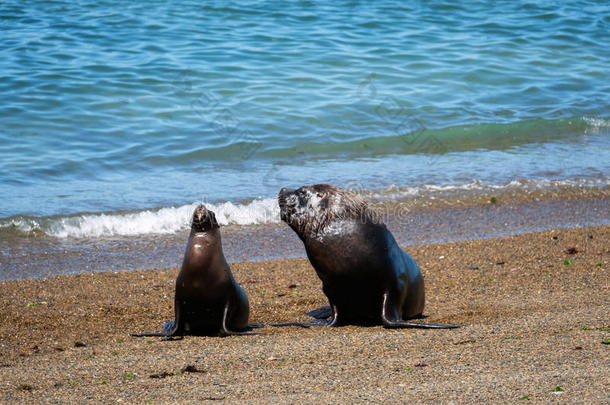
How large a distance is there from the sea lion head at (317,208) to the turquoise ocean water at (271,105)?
4.28 m

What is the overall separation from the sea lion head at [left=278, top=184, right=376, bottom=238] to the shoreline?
2876 mm

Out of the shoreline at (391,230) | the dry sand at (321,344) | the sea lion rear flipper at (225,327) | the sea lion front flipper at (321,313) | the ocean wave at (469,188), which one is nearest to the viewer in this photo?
the dry sand at (321,344)

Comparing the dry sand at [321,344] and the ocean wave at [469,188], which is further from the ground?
the dry sand at [321,344]

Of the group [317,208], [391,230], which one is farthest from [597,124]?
[317,208]

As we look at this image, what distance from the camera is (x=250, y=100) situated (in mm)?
16875

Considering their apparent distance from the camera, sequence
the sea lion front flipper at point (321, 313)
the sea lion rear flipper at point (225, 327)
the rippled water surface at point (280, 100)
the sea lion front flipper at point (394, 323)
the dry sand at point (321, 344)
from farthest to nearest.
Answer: the rippled water surface at point (280, 100)
the sea lion front flipper at point (321, 313)
the sea lion rear flipper at point (225, 327)
the sea lion front flipper at point (394, 323)
the dry sand at point (321, 344)

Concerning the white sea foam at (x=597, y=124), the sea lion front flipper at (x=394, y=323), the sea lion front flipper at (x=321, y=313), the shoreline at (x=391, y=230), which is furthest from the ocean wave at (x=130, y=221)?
the white sea foam at (x=597, y=124)

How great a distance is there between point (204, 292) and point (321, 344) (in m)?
1.13

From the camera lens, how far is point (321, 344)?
582 centimetres

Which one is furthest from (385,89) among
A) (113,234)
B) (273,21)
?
(113,234)

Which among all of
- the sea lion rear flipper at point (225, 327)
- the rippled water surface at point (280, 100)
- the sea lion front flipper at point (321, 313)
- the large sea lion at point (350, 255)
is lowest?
the rippled water surface at point (280, 100)

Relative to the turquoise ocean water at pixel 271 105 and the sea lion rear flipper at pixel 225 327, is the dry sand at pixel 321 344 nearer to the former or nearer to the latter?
the sea lion rear flipper at pixel 225 327

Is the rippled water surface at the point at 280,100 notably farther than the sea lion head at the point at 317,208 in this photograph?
Yes

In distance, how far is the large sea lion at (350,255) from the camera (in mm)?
6422
